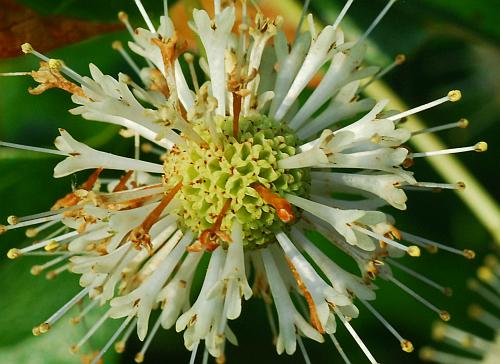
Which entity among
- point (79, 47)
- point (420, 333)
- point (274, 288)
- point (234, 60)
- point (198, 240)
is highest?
point (79, 47)

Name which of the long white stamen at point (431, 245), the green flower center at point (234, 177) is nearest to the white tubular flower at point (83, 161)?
the green flower center at point (234, 177)

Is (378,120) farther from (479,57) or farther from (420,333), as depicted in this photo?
(479,57)

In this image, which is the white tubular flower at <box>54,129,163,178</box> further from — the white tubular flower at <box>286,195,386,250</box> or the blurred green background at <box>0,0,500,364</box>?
the white tubular flower at <box>286,195,386,250</box>

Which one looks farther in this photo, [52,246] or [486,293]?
[486,293]

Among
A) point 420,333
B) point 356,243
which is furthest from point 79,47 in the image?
point 420,333

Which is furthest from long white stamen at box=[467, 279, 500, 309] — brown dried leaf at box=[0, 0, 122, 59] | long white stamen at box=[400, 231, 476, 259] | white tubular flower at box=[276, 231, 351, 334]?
brown dried leaf at box=[0, 0, 122, 59]

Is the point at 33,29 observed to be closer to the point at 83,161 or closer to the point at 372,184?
the point at 83,161

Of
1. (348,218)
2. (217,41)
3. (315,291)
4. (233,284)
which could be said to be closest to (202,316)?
(233,284)
